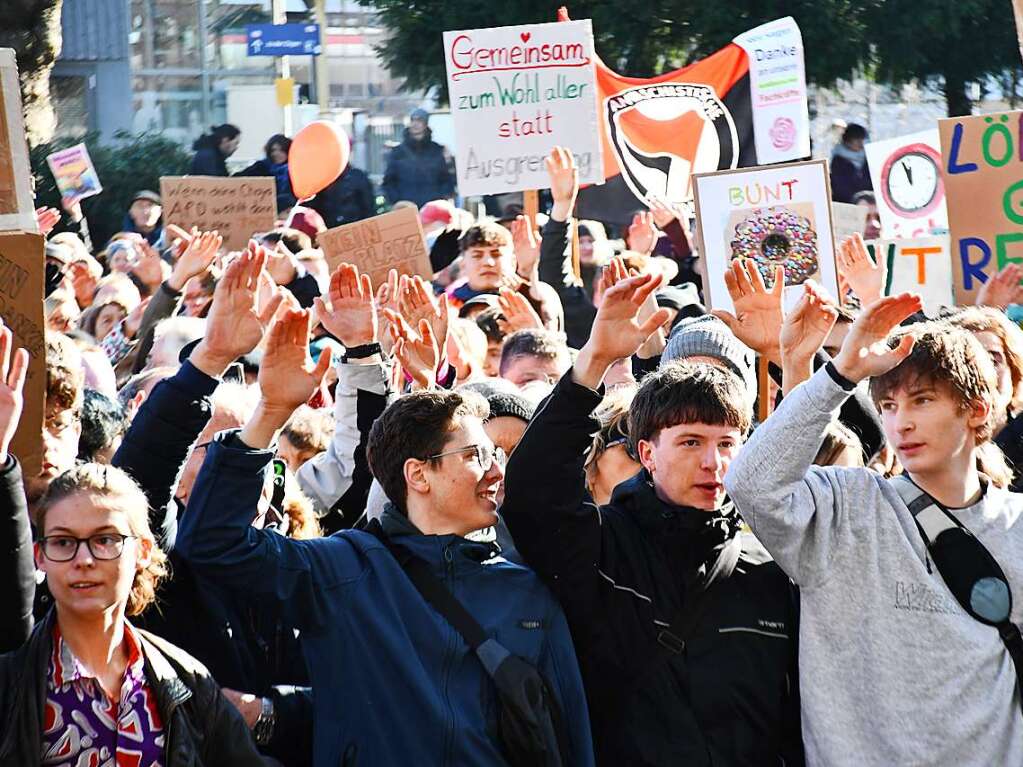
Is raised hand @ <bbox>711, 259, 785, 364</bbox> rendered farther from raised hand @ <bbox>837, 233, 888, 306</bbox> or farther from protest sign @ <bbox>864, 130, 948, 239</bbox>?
protest sign @ <bbox>864, 130, 948, 239</bbox>

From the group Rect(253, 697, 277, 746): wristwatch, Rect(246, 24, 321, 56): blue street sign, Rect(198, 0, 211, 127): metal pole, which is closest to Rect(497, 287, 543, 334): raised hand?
Rect(253, 697, 277, 746): wristwatch

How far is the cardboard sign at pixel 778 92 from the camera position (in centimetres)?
954

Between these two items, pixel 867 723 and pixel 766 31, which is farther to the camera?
→ pixel 766 31

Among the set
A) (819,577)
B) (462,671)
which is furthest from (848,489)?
(462,671)

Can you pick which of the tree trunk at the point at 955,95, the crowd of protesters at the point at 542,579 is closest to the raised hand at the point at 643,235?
the crowd of protesters at the point at 542,579

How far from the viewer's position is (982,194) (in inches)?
272

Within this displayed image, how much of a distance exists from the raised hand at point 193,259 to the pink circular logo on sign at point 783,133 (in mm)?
3717

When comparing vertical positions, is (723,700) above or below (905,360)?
below

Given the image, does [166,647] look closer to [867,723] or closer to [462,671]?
[462,671]

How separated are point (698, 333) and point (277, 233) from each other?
17.6 ft

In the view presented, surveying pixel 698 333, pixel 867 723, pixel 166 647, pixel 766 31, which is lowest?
pixel 867 723

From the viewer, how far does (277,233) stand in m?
10.2

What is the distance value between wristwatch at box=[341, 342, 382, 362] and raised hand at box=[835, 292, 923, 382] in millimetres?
1706

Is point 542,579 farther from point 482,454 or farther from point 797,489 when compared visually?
point 797,489
